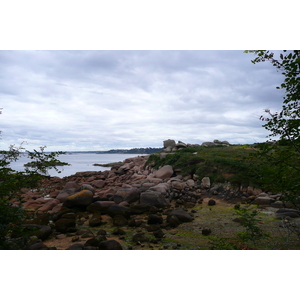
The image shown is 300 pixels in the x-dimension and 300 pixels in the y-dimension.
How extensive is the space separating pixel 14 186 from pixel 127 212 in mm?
5903

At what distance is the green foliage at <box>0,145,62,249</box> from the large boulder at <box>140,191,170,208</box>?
687cm

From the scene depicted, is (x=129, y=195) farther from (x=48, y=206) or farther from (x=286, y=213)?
(x=286, y=213)

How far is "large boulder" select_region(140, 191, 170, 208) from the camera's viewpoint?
12298mm

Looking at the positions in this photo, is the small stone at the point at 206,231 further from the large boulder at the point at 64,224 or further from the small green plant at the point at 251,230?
the large boulder at the point at 64,224

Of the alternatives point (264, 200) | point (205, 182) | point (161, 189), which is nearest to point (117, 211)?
point (161, 189)

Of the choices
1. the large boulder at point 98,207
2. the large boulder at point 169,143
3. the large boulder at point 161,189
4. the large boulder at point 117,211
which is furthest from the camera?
the large boulder at point 169,143

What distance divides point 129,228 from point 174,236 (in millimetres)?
2054

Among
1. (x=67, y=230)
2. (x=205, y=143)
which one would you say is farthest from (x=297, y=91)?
(x=205, y=143)

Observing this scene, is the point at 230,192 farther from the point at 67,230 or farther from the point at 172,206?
the point at 67,230

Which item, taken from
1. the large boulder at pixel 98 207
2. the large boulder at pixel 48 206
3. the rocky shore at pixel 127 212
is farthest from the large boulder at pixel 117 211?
the large boulder at pixel 48 206

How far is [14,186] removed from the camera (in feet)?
17.3

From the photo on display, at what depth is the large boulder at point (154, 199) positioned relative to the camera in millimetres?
12298

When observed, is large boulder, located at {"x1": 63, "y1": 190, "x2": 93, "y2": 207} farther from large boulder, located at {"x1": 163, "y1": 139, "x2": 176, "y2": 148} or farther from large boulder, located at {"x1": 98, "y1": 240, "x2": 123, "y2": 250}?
large boulder, located at {"x1": 163, "y1": 139, "x2": 176, "y2": 148}

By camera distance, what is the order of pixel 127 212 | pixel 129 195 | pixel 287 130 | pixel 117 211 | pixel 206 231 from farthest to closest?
1. pixel 129 195
2. pixel 117 211
3. pixel 127 212
4. pixel 206 231
5. pixel 287 130
